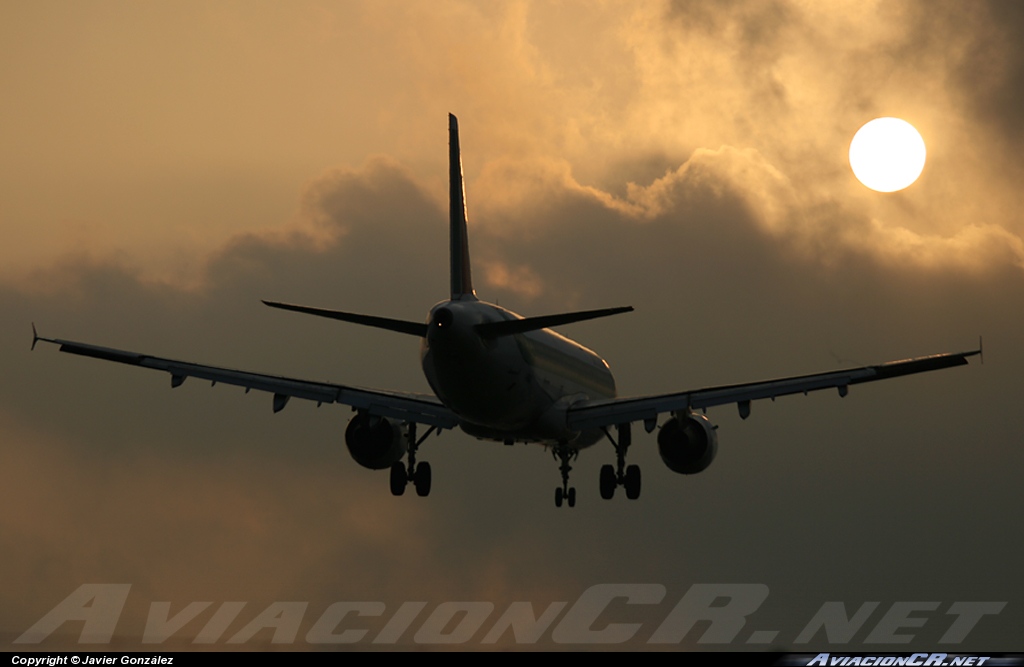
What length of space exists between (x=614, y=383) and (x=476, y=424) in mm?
14948

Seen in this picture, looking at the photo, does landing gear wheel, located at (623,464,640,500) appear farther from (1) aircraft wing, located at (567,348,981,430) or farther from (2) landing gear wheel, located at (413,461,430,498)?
(2) landing gear wheel, located at (413,461,430,498)

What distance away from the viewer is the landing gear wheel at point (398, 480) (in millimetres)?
66750

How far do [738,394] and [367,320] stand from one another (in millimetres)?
15414

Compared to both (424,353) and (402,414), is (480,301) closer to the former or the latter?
(424,353)

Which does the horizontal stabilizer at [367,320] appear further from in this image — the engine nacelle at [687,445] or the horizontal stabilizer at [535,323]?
the engine nacelle at [687,445]

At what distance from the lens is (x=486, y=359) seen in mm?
59375

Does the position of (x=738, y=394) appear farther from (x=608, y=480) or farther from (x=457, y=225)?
(x=457, y=225)

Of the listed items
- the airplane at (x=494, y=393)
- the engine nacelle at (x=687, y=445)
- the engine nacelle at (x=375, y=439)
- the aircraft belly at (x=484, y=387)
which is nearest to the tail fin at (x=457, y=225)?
the airplane at (x=494, y=393)

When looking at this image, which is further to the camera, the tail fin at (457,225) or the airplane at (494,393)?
the tail fin at (457,225)

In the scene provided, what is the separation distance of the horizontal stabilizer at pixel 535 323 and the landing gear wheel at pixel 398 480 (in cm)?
983

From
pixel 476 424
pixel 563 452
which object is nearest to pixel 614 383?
pixel 563 452

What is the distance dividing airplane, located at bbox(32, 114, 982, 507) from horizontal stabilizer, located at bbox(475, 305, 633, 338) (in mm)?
47

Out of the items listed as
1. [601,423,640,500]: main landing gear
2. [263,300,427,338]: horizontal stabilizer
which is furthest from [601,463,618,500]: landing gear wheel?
[263,300,427,338]: horizontal stabilizer
